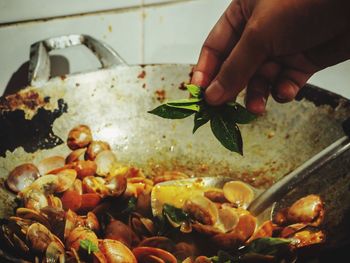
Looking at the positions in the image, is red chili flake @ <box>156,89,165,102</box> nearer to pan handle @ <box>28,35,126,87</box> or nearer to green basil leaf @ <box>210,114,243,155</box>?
pan handle @ <box>28,35,126,87</box>

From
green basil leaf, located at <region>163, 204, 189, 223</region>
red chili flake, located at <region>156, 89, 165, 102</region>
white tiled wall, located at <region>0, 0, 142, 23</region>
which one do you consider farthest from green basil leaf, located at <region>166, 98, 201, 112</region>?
white tiled wall, located at <region>0, 0, 142, 23</region>

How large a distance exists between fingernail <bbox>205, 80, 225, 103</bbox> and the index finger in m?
0.13

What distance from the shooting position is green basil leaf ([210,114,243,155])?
78 cm

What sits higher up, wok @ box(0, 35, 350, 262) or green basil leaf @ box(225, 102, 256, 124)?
green basil leaf @ box(225, 102, 256, 124)

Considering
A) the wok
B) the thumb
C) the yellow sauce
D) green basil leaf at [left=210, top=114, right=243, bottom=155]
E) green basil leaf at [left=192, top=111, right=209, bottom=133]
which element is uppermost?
the thumb

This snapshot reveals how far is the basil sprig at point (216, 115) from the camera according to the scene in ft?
2.57

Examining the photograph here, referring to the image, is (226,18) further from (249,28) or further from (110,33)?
(110,33)

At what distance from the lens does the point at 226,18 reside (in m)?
0.93

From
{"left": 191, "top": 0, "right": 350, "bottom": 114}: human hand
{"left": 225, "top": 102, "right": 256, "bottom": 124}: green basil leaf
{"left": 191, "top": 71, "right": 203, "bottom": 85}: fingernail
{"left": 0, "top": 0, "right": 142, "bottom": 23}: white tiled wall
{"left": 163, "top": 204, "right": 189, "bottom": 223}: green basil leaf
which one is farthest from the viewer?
{"left": 0, "top": 0, "right": 142, "bottom": 23}: white tiled wall

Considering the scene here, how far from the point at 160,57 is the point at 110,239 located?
83 centimetres

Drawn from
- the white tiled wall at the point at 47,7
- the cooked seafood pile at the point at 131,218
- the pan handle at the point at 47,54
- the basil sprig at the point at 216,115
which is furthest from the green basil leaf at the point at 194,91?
the white tiled wall at the point at 47,7

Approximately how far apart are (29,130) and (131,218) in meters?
0.40

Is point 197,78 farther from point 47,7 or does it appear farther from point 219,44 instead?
point 47,7

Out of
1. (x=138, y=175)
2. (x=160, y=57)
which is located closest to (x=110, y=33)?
(x=160, y=57)
